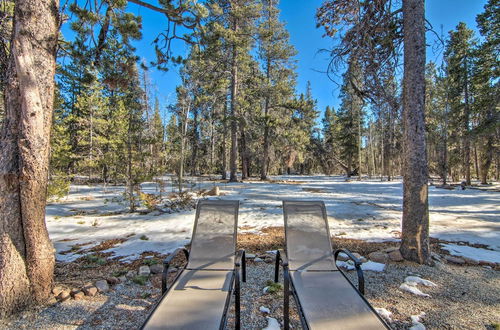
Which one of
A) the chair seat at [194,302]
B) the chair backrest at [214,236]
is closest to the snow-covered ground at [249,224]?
the chair backrest at [214,236]

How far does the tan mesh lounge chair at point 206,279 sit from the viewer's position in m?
2.02

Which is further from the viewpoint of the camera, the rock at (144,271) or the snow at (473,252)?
the snow at (473,252)

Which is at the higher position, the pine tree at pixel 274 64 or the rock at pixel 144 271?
the pine tree at pixel 274 64

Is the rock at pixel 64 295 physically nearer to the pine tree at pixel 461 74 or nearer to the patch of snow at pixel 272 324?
the patch of snow at pixel 272 324

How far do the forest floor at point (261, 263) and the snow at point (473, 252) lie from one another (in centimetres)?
2

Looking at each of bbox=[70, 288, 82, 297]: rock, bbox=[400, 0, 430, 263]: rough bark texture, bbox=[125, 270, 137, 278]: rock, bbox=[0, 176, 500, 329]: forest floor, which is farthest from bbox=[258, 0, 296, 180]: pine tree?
bbox=[70, 288, 82, 297]: rock

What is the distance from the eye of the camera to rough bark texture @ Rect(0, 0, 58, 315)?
2457mm

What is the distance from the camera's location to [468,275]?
138 inches

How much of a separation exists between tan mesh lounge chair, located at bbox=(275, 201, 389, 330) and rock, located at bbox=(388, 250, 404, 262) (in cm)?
157

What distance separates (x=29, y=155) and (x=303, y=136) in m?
19.1

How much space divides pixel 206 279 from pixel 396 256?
320cm

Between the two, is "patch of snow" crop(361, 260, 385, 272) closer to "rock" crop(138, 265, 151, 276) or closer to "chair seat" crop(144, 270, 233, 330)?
"chair seat" crop(144, 270, 233, 330)

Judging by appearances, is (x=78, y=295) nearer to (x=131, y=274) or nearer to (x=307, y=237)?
(x=131, y=274)

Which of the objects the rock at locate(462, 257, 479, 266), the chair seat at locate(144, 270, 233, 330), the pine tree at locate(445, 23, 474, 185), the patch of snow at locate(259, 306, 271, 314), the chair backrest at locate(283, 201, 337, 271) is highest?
the pine tree at locate(445, 23, 474, 185)
